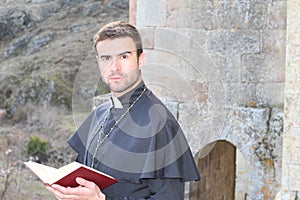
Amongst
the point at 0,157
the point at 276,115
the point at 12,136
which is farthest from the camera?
the point at 12,136

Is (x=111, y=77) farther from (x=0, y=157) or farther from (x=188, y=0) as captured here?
(x=0, y=157)

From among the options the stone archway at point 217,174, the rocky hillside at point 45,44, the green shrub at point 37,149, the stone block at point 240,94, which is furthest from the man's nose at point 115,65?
the rocky hillside at point 45,44

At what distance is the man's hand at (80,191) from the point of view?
77.8 inches

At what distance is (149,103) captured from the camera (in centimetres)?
223

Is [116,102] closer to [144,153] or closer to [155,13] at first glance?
[144,153]

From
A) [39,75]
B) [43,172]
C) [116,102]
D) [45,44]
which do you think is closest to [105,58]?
[116,102]

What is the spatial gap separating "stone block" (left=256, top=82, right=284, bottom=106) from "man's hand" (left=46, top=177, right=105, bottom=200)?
191 cm

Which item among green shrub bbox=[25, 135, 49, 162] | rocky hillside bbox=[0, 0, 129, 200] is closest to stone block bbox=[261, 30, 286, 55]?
rocky hillside bbox=[0, 0, 129, 200]

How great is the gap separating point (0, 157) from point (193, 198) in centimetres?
475

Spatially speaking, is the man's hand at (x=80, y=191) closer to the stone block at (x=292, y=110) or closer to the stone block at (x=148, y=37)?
the stone block at (x=292, y=110)

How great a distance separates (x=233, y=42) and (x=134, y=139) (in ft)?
5.62

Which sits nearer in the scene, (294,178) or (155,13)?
(294,178)

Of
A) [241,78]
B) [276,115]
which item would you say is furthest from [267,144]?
[241,78]

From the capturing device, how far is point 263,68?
3.64 m
